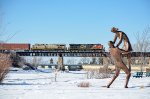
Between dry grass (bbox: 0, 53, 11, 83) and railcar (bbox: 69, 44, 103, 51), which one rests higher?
railcar (bbox: 69, 44, 103, 51)

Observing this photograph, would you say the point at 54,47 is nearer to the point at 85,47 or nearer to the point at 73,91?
the point at 85,47

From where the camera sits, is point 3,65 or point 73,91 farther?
point 3,65

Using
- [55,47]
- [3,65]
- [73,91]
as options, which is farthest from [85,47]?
[73,91]

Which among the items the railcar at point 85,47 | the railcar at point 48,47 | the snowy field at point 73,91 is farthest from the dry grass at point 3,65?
the railcar at point 48,47

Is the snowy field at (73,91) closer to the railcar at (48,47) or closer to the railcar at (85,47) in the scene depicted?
the railcar at (85,47)

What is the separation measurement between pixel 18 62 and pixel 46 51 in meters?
13.0

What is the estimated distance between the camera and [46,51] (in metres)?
85.8

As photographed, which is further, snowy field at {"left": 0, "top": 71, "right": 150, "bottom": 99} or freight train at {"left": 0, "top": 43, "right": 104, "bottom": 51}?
freight train at {"left": 0, "top": 43, "right": 104, "bottom": 51}

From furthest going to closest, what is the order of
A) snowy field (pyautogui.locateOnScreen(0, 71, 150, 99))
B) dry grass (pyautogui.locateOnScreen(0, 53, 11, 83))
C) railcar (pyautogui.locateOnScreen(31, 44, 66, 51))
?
railcar (pyautogui.locateOnScreen(31, 44, 66, 51))
dry grass (pyautogui.locateOnScreen(0, 53, 11, 83))
snowy field (pyautogui.locateOnScreen(0, 71, 150, 99))

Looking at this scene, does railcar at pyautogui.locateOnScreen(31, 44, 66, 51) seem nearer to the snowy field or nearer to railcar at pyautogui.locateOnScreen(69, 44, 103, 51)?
railcar at pyautogui.locateOnScreen(69, 44, 103, 51)

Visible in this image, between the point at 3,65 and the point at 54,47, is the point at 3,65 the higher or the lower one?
the lower one

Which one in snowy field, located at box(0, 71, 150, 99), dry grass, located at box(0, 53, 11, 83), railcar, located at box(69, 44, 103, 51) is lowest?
snowy field, located at box(0, 71, 150, 99)

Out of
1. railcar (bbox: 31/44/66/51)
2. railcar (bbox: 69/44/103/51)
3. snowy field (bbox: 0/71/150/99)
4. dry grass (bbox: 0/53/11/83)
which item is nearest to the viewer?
snowy field (bbox: 0/71/150/99)

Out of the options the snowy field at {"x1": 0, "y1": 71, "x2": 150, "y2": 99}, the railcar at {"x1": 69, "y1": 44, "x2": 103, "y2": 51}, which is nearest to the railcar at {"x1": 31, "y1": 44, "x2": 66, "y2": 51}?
the railcar at {"x1": 69, "y1": 44, "x2": 103, "y2": 51}
